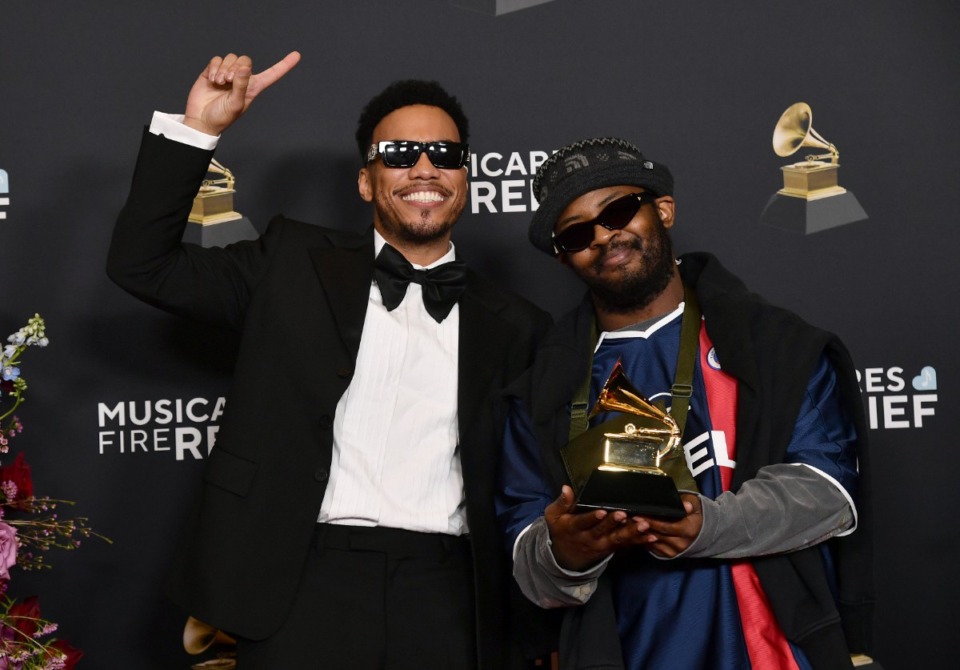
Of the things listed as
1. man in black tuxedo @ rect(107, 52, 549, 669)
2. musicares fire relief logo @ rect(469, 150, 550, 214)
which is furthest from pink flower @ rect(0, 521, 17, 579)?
musicares fire relief logo @ rect(469, 150, 550, 214)

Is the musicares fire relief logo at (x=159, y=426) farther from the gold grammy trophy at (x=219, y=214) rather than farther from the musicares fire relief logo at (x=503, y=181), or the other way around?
the musicares fire relief logo at (x=503, y=181)

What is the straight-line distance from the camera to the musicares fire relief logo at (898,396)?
10.6 ft

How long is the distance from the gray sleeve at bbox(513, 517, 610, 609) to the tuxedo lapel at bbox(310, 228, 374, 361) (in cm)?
59

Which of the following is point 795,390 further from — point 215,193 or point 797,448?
point 215,193

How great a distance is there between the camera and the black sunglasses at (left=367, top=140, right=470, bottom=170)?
265cm

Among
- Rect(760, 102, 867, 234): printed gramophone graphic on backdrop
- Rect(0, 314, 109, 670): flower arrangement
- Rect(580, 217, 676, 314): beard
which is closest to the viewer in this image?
Rect(580, 217, 676, 314): beard

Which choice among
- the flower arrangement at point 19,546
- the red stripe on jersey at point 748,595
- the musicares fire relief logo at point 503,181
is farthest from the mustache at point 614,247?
the flower arrangement at point 19,546

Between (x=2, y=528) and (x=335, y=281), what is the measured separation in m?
0.89

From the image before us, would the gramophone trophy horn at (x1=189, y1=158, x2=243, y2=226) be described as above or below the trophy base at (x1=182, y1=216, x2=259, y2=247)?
above

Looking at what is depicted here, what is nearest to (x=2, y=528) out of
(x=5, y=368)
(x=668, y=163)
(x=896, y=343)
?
(x=5, y=368)

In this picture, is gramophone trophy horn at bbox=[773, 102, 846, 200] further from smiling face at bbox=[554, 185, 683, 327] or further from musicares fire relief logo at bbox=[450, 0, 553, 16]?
smiling face at bbox=[554, 185, 683, 327]

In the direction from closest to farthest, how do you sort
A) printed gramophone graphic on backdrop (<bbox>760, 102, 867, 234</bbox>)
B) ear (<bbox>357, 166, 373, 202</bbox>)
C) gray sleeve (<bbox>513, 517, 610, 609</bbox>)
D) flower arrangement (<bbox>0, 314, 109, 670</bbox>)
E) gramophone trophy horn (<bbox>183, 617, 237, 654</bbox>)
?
gray sleeve (<bbox>513, 517, 610, 609</bbox>) < flower arrangement (<bbox>0, 314, 109, 670</bbox>) < ear (<bbox>357, 166, 373, 202</bbox>) < gramophone trophy horn (<bbox>183, 617, 237, 654</bbox>) < printed gramophone graphic on backdrop (<bbox>760, 102, 867, 234</bbox>)

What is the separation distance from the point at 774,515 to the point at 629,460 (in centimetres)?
30

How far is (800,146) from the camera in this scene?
10.7ft
